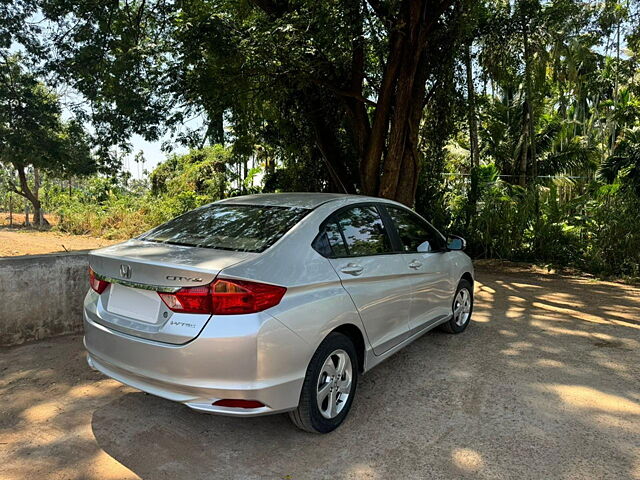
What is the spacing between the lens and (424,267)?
427 centimetres

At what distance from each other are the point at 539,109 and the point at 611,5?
8.90 meters

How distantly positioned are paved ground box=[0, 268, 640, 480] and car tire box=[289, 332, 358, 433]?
0.13 meters

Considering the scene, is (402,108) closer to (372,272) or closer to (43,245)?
(372,272)

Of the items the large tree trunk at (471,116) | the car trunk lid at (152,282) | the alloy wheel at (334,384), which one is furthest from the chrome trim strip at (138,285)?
the large tree trunk at (471,116)

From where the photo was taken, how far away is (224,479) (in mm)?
2584

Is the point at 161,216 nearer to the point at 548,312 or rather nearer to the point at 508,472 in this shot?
the point at 548,312

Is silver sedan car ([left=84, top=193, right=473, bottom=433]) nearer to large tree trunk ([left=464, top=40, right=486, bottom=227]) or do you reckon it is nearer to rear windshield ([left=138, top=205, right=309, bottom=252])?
rear windshield ([left=138, top=205, right=309, bottom=252])

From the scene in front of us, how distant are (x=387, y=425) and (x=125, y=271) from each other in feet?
6.70

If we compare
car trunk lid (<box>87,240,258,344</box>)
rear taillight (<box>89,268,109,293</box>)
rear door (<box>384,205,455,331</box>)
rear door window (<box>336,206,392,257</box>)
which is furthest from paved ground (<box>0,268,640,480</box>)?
rear door window (<box>336,206,392,257</box>)

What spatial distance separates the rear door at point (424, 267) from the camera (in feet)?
13.5

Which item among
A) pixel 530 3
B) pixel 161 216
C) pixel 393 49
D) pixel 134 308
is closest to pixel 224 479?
pixel 134 308

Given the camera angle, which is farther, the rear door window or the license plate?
the rear door window

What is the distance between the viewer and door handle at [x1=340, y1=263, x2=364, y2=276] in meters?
3.24

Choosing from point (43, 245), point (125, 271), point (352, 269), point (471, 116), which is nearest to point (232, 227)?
point (125, 271)
